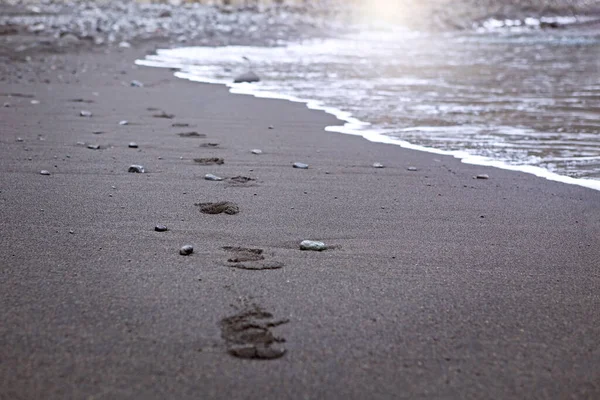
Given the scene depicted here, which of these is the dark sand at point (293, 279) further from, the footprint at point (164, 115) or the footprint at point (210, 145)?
the footprint at point (164, 115)

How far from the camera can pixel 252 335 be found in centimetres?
182

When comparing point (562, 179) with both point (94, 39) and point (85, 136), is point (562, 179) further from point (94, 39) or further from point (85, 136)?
point (94, 39)

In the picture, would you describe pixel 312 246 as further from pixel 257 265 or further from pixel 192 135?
pixel 192 135

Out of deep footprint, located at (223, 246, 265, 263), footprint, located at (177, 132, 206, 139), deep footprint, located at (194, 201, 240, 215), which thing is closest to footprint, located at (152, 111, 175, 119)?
footprint, located at (177, 132, 206, 139)

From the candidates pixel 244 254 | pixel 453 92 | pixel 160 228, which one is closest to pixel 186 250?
pixel 244 254

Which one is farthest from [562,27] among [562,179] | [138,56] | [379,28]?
[562,179]

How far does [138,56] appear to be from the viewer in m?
10.9

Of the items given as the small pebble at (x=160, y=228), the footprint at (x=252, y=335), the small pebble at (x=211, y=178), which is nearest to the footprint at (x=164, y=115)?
the small pebble at (x=211, y=178)

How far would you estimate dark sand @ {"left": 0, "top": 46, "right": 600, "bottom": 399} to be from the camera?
1.65m

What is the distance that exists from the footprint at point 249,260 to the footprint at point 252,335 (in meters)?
0.33

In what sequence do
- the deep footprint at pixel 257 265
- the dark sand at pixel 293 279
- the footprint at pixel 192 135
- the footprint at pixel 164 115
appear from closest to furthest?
the dark sand at pixel 293 279, the deep footprint at pixel 257 265, the footprint at pixel 192 135, the footprint at pixel 164 115

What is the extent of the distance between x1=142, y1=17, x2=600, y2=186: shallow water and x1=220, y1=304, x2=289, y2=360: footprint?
2.55m

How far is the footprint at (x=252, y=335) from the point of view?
173cm

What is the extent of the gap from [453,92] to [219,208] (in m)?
5.05
